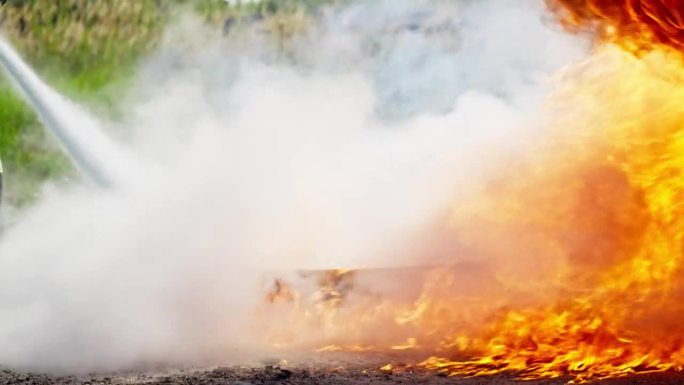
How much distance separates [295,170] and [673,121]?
12.1 feet

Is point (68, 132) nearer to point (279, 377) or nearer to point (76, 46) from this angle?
point (279, 377)

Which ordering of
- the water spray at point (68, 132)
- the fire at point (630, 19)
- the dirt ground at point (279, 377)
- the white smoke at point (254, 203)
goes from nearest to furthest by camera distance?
1. the dirt ground at point (279, 377)
2. the fire at point (630, 19)
3. the white smoke at point (254, 203)
4. the water spray at point (68, 132)

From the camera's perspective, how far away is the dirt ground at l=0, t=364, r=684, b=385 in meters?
5.27

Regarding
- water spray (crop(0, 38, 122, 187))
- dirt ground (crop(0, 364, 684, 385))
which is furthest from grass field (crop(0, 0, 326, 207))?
dirt ground (crop(0, 364, 684, 385))

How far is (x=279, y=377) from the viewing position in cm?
543

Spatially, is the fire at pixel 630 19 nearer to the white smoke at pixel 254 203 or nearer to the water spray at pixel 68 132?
the white smoke at pixel 254 203

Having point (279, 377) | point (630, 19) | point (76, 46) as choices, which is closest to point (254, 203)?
point (279, 377)

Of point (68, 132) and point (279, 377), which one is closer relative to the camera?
point (279, 377)

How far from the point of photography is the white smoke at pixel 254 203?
20.7 feet

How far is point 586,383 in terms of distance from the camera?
16.5ft

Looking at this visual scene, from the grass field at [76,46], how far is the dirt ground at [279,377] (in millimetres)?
7607

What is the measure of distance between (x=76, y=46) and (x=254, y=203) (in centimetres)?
797

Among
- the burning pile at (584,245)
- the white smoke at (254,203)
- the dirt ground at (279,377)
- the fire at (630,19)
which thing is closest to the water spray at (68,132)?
the white smoke at (254,203)

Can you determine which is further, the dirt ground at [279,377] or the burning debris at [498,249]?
the burning debris at [498,249]
